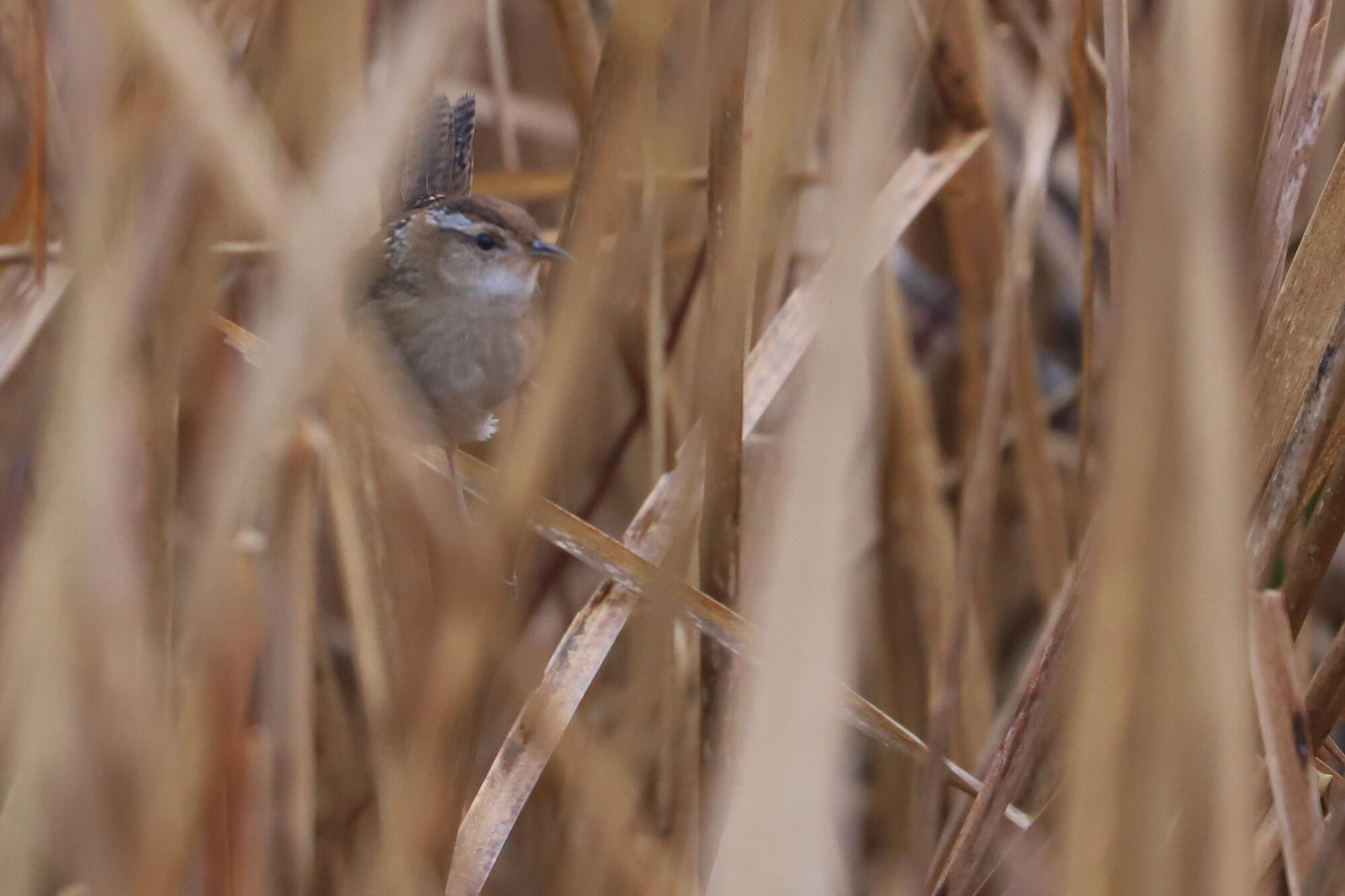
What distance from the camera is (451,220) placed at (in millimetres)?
1537

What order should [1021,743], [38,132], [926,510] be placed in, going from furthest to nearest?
[926,510] < [38,132] < [1021,743]

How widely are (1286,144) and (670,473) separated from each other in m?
0.61

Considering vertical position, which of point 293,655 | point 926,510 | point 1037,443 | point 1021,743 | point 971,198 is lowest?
point 293,655

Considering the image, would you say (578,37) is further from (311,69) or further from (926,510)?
(926,510)

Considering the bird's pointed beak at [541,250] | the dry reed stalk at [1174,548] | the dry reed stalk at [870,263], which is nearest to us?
the dry reed stalk at [1174,548]

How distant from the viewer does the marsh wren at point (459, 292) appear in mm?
1418

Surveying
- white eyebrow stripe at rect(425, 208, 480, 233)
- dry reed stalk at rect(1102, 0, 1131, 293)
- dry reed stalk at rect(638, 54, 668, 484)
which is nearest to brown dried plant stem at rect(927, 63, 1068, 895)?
dry reed stalk at rect(1102, 0, 1131, 293)

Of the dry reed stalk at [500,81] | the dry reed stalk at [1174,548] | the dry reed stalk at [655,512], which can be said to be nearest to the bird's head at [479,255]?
the dry reed stalk at [500,81]

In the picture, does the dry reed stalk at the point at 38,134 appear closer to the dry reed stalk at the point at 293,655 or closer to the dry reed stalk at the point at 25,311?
the dry reed stalk at the point at 25,311

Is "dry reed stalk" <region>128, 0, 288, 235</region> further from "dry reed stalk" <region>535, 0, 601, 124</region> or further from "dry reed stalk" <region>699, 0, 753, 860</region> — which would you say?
"dry reed stalk" <region>535, 0, 601, 124</region>

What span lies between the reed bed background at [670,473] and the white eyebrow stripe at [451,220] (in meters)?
0.12

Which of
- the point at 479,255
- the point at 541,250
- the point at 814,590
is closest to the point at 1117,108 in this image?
the point at 814,590

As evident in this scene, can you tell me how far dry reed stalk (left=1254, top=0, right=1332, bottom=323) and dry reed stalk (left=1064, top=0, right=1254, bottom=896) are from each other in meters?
0.41

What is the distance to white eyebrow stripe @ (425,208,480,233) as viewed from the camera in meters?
1.52
